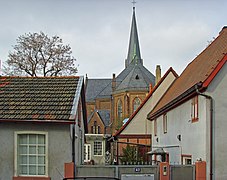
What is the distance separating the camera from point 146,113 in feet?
101

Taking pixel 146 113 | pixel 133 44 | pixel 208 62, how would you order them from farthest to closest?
pixel 133 44, pixel 146 113, pixel 208 62

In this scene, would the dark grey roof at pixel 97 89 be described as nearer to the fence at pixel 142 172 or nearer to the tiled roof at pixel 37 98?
the tiled roof at pixel 37 98

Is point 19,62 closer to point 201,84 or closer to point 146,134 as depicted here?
point 146,134

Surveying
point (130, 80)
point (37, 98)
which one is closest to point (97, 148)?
point (130, 80)

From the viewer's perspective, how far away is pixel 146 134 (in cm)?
3094

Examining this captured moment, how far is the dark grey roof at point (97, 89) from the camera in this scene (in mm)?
86000

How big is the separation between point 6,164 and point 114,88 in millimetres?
65462

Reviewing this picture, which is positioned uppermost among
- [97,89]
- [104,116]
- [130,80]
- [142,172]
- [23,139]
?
[130,80]

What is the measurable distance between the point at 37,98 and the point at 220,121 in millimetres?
7573

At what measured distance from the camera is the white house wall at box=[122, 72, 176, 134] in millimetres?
29975

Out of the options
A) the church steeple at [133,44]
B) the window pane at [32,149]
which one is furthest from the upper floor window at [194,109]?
the church steeple at [133,44]

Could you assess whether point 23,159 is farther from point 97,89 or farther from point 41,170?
point 97,89

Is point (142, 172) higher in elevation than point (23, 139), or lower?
lower

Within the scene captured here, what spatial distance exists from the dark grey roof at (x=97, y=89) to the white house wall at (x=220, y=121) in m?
72.2
